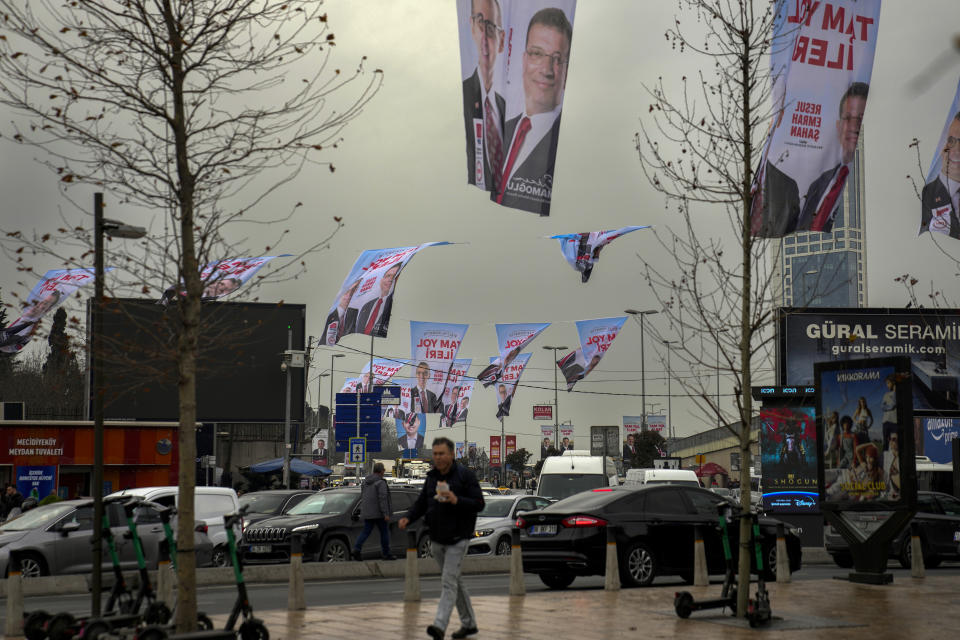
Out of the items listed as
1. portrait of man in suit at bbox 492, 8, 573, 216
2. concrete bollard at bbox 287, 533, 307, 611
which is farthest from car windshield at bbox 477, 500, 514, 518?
concrete bollard at bbox 287, 533, 307, 611

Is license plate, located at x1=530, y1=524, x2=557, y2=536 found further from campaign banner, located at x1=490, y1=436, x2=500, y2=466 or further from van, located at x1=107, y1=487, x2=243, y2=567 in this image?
campaign banner, located at x1=490, y1=436, x2=500, y2=466

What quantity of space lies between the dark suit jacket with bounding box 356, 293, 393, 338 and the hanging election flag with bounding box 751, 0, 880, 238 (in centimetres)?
1830

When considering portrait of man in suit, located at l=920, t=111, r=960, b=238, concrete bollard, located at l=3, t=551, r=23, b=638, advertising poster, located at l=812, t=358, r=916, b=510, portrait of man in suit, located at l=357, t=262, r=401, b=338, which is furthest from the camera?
portrait of man in suit, located at l=357, t=262, r=401, b=338

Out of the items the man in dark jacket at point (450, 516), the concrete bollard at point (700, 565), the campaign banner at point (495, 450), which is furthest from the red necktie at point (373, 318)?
the campaign banner at point (495, 450)

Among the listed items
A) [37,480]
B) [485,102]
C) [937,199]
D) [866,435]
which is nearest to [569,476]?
[937,199]

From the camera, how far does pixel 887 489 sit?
17109 millimetres

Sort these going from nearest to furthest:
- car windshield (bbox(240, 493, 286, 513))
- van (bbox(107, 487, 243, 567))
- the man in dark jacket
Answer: the man in dark jacket < van (bbox(107, 487, 243, 567)) < car windshield (bbox(240, 493, 286, 513))

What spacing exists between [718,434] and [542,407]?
55.4ft

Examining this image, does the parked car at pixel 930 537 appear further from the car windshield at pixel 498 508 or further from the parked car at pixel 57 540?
the parked car at pixel 57 540

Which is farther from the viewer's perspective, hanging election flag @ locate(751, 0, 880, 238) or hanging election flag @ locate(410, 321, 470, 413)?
hanging election flag @ locate(410, 321, 470, 413)

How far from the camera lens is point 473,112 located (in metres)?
19.8

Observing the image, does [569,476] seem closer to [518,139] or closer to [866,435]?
[518,139]

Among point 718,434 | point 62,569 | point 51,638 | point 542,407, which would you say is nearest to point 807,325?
point 62,569

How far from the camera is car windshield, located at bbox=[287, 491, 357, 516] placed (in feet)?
77.0
